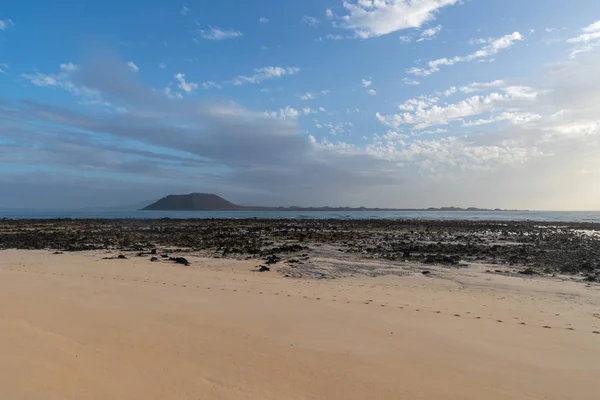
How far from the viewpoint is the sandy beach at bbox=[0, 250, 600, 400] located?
443 centimetres

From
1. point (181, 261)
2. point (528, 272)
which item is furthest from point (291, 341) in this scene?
point (528, 272)

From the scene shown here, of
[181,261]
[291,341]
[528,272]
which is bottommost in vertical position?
[528,272]

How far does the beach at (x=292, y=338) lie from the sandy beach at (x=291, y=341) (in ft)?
0.08

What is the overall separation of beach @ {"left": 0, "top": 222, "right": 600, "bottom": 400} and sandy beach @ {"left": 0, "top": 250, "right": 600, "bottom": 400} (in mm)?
26

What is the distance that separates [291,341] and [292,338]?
149mm

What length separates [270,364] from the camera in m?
5.11

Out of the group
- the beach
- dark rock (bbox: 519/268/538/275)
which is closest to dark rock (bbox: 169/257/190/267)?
the beach

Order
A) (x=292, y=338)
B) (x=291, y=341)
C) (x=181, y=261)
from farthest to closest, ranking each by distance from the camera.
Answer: (x=181, y=261), (x=292, y=338), (x=291, y=341)

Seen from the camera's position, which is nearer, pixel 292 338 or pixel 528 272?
pixel 292 338

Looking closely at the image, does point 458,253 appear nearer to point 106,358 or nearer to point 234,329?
point 234,329

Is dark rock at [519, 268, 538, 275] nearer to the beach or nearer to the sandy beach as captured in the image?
the beach

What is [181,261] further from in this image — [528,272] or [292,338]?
[528,272]

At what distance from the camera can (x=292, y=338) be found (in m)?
6.29

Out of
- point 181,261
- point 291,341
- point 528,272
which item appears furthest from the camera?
point 181,261
